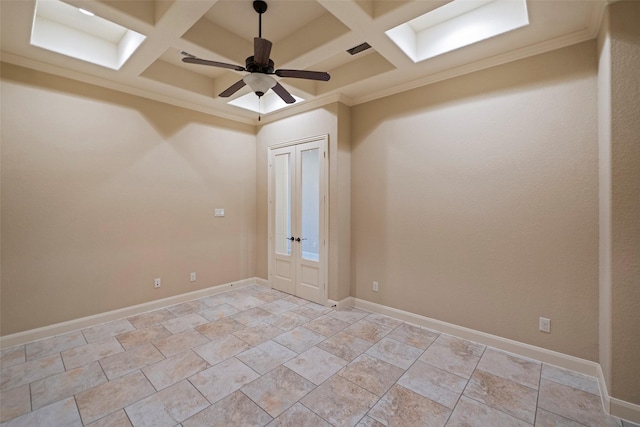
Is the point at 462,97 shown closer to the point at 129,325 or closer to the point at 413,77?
the point at 413,77

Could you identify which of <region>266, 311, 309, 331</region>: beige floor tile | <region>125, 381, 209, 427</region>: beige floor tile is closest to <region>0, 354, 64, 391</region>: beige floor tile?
<region>125, 381, 209, 427</region>: beige floor tile

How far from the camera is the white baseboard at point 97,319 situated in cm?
294

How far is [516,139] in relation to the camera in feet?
9.20

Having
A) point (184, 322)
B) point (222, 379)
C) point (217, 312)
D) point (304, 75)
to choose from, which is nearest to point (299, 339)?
point (222, 379)

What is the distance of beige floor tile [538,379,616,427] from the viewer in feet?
6.40

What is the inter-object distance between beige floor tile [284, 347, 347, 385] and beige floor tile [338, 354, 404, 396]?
0.10 m

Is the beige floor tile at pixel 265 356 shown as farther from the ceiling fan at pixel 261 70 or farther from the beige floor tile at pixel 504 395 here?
the ceiling fan at pixel 261 70

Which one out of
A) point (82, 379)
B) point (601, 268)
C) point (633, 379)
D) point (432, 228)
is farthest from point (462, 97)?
point (82, 379)

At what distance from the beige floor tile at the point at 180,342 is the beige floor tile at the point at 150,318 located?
1.74ft

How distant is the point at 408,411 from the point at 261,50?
2932mm

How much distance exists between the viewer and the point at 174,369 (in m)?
2.53

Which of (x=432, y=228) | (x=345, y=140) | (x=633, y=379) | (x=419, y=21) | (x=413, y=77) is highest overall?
(x=419, y=21)

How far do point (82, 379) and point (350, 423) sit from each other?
2.27 meters

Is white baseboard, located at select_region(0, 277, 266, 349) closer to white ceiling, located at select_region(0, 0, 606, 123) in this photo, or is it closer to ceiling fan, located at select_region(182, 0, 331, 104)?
white ceiling, located at select_region(0, 0, 606, 123)
